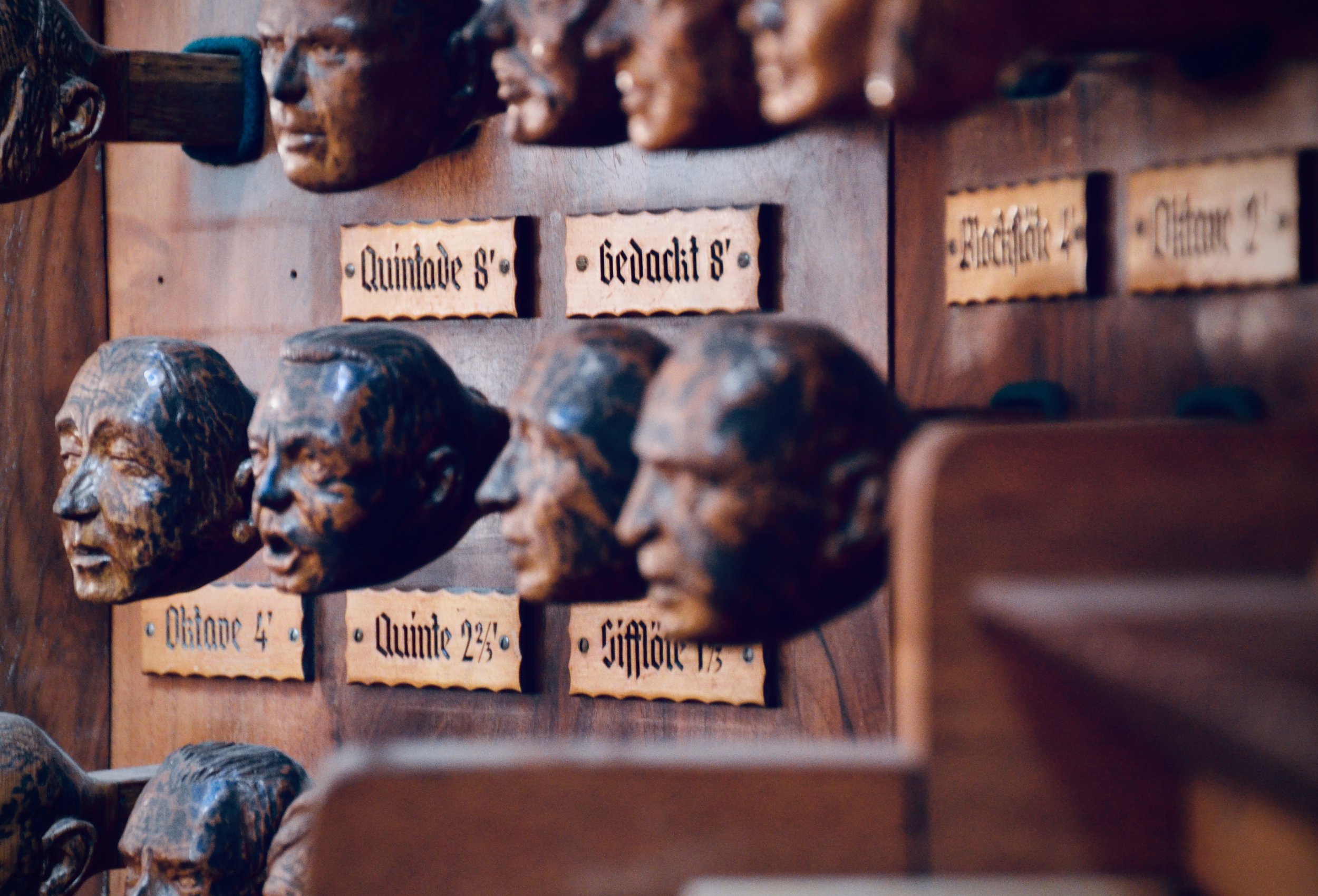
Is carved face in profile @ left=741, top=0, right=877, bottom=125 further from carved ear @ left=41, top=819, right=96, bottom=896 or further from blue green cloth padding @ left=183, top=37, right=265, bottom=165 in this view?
carved ear @ left=41, top=819, right=96, bottom=896

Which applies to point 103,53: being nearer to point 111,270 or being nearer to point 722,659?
point 111,270

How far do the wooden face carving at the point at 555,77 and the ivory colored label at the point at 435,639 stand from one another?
1.75 feet

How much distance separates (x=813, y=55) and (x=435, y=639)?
916 millimetres

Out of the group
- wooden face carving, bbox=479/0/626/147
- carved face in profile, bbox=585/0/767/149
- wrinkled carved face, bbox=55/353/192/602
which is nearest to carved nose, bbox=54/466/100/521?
wrinkled carved face, bbox=55/353/192/602

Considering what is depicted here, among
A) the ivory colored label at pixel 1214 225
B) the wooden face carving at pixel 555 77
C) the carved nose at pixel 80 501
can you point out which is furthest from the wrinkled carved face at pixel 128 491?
the ivory colored label at pixel 1214 225

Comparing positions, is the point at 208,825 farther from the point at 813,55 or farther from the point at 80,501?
the point at 813,55

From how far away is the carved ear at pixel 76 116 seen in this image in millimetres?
1395

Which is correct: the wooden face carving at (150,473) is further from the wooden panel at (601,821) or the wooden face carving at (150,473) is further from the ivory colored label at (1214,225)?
the ivory colored label at (1214,225)

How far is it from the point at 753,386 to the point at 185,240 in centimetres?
105

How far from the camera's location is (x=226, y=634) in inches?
64.3

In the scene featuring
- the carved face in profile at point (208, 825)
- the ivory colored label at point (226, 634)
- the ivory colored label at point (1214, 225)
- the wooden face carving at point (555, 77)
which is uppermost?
the wooden face carving at point (555, 77)

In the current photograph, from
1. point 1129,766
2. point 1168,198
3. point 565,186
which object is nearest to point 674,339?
point 565,186

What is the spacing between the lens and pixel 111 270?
174cm

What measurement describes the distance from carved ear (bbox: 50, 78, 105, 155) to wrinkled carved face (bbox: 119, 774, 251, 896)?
62 cm
